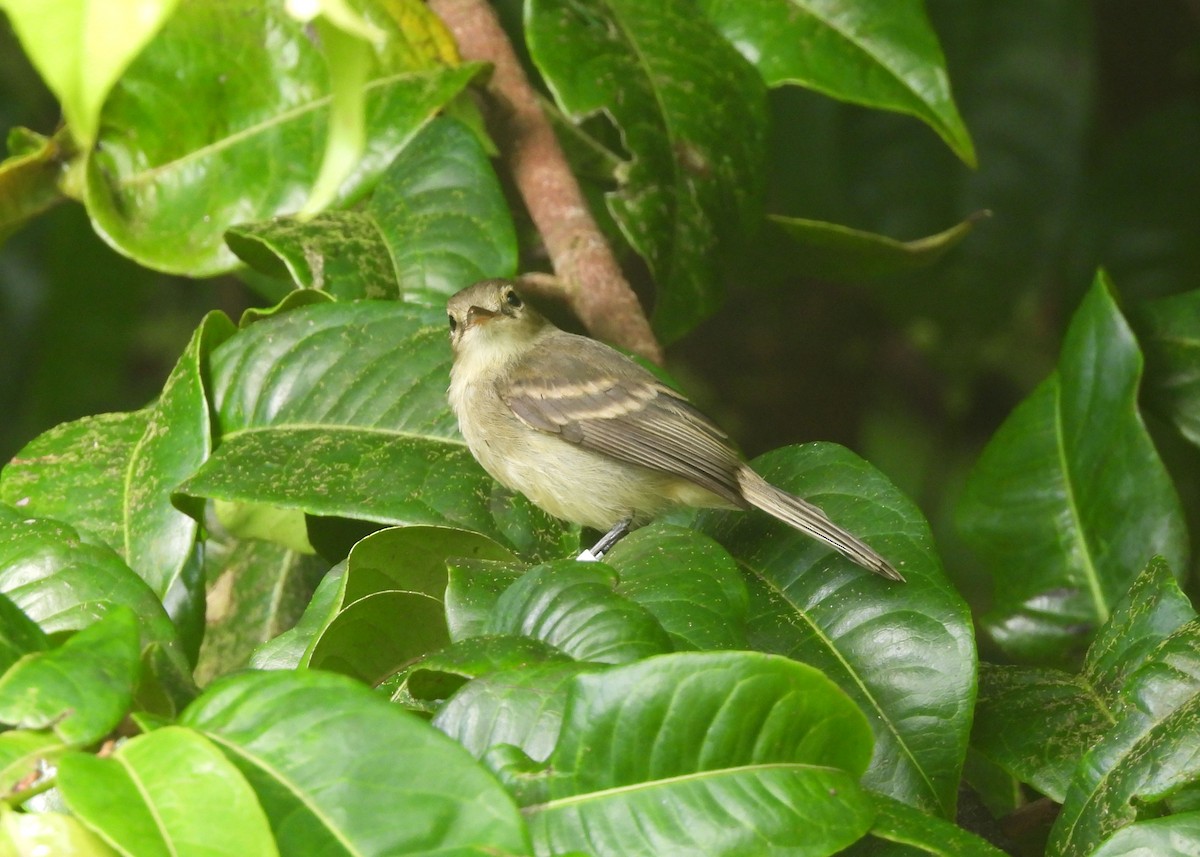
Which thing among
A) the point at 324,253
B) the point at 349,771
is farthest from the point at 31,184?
the point at 349,771

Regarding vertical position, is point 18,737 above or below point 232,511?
above

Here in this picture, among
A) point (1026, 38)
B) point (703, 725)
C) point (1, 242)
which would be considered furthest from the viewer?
point (1026, 38)

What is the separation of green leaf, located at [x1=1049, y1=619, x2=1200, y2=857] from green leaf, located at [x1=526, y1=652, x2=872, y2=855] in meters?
0.47

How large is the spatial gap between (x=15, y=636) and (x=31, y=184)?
1762 millimetres

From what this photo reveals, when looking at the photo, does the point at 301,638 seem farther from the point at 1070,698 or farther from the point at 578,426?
the point at 578,426

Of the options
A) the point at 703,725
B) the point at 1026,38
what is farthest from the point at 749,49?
the point at 703,725

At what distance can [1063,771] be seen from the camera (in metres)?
2.07

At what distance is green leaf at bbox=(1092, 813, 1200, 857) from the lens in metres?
1.56

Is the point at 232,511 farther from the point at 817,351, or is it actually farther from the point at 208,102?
the point at 817,351

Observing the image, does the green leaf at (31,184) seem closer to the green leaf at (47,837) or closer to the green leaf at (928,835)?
the green leaf at (47,837)

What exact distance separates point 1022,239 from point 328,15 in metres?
4.10

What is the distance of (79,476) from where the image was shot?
8.21 feet

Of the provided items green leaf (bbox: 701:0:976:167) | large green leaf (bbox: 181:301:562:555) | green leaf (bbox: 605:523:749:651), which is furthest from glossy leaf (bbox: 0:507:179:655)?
green leaf (bbox: 701:0:976:167)

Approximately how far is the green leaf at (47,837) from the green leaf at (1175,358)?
8.30ft
